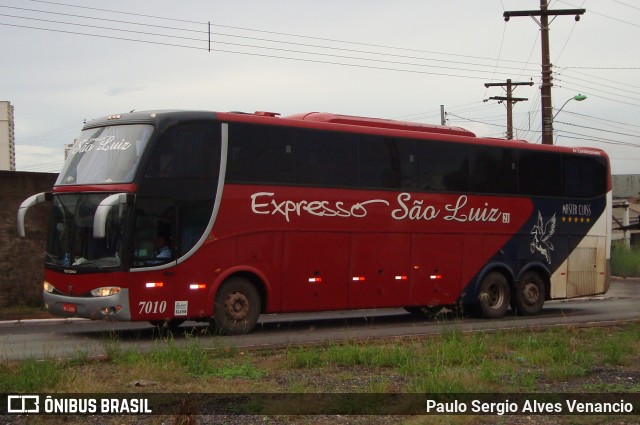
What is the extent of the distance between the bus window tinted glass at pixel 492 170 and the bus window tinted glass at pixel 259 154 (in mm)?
5121

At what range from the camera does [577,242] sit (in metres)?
22.5

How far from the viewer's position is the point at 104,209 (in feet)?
47.7

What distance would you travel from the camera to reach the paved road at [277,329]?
14.0m

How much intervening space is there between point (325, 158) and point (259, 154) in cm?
153

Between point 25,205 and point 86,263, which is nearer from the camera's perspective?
point 86,263

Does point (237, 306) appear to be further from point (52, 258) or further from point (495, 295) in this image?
point (495, 295)

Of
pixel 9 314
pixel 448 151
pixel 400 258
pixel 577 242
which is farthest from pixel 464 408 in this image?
pixel 9 314

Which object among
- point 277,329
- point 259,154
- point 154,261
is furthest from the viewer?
point 277,329

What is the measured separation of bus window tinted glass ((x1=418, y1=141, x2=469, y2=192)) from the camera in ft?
63.9

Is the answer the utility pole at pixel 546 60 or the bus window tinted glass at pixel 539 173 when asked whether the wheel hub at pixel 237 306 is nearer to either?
the bus window tinted glass at pixel 539 173

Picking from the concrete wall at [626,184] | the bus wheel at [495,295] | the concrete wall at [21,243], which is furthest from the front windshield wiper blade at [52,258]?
the concrete wall at [626,184]

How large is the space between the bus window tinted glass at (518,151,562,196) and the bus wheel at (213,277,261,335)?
767 cm

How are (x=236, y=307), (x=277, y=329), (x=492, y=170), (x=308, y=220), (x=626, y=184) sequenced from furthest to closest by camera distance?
1. (x=626, y=184)
2. (x=492, y=170)
3. (x=277, y=329)
4. (x=308, y=220)
5. (x=236, y=307)

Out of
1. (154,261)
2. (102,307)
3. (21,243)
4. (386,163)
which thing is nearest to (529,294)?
(386,163)
